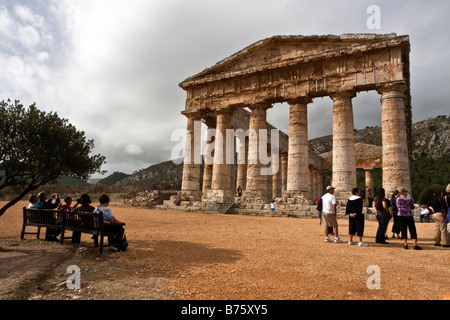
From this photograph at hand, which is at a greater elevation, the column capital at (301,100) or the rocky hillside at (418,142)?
the rocky hillside at (418,142)

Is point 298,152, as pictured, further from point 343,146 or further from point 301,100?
point 301,100

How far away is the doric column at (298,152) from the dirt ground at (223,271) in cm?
1160

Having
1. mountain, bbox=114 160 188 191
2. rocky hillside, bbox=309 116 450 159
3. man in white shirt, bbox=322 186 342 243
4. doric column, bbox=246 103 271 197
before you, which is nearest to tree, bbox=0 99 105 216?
man in white shirt, bbox=322 186 342 243

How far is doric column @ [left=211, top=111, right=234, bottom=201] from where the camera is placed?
75.3 ft

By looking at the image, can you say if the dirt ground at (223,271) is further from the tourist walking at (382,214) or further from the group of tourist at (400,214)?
the tourist walking at (382,214)

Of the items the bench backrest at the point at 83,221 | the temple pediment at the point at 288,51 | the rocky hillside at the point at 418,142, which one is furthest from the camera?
the rocky hillside at the point at 418,142

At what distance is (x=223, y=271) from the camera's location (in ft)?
16.1

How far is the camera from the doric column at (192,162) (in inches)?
946

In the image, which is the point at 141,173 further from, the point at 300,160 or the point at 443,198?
the point at 443,198

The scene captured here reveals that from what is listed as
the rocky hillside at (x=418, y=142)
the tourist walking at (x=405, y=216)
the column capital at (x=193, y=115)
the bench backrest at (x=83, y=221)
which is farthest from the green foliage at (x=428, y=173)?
the bench backrest at (x=83, y=221)

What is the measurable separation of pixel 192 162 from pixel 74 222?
17.7m

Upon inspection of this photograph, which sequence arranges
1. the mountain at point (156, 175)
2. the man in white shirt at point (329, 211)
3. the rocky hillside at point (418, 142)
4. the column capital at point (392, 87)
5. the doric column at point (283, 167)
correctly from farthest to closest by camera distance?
the mountain at point (156, 175) → the rocky hillside at point (418, 142) → the doric column at point (283, 167) → the column capital at point (392, 87) → the man in white shirt at point (329, 211)

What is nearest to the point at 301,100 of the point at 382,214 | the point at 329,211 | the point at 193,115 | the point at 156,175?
the point at 193,115
